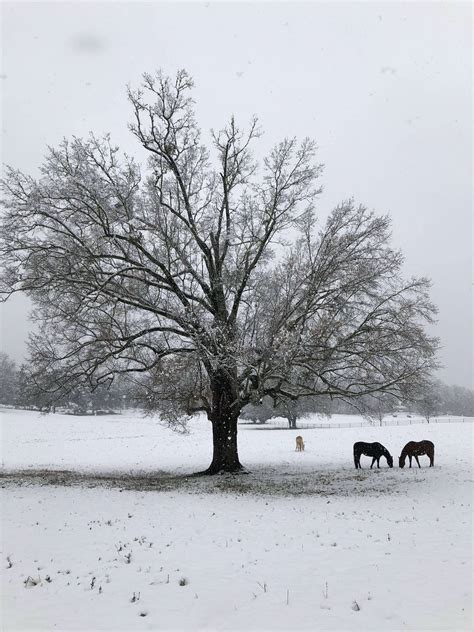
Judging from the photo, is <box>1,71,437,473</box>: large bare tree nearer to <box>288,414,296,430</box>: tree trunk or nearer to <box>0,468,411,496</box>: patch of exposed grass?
<box>0,468,411,496</box>: patch of exposed grass

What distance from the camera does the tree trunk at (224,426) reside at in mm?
18047

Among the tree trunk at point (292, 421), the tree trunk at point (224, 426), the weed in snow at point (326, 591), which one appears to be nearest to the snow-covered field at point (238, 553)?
the weed in snow at point (326, 591)

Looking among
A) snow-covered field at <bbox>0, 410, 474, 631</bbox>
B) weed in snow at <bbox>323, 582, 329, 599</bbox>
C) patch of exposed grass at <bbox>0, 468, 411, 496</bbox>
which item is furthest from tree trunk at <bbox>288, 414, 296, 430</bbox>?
weed in snow at <bbox>323, 582, 329, 599</bbox>

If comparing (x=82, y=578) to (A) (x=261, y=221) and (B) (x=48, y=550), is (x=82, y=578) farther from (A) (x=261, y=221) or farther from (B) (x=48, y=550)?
(A) (x=261, y=221)

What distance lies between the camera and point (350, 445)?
3341 centimetres

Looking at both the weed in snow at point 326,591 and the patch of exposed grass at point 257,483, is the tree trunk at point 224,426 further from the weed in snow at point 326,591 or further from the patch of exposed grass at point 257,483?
the weed in snow at point 326,591

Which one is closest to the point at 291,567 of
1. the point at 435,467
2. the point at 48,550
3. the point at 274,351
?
the point at 48,550

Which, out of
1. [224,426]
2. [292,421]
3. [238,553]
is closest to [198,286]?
[224,426]

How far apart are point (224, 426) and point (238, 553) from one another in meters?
10.0

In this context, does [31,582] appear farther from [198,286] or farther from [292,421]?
[292,421]

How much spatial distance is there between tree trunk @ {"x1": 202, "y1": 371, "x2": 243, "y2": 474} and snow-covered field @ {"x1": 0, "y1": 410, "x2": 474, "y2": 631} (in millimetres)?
1302

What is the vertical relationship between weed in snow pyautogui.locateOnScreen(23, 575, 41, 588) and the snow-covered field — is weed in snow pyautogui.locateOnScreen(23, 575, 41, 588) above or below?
above

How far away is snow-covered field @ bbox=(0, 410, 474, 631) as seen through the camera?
5949 millimetres

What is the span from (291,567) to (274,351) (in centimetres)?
706
